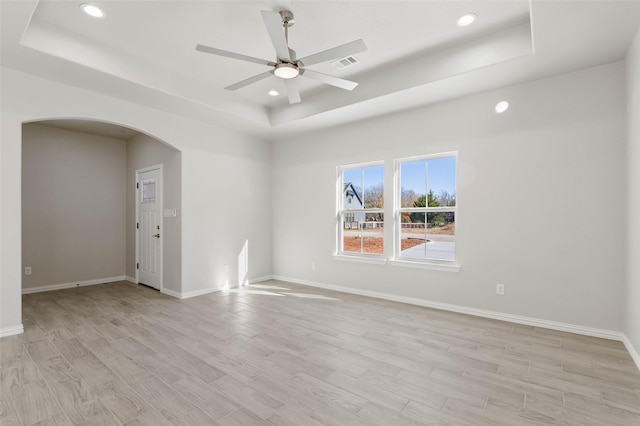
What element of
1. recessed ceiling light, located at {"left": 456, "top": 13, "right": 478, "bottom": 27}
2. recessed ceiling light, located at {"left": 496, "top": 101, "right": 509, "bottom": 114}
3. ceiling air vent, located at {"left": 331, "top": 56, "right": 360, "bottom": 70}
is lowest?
recessed ceiling light, located at {"left": 496, "top": 101, "right": 509, "bottom": 114}

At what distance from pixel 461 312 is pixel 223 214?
4025 millimetres

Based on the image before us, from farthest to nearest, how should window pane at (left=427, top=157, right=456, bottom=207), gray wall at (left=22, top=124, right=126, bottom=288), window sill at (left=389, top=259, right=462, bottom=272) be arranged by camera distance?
1. gray wall at (left=22, top=124, right=126, bottom=288)
2. window pane at (left=427, top=157, right=456, bottom=207)
3. window sill at (left=389, top=259, right=462, bottom=272)

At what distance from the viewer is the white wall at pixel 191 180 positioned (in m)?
3.31

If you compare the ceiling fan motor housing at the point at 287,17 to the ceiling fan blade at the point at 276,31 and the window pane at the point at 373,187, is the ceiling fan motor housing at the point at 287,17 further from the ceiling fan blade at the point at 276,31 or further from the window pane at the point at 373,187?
the window pane at the point at 373,187

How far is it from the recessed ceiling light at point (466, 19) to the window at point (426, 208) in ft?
5.45

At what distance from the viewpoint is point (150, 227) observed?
5.68 metres

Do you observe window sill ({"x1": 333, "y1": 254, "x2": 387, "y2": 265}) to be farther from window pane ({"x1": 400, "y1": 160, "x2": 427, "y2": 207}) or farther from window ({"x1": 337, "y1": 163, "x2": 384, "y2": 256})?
window pane ({"x1": 400, "y1": 160, "x2": 427, "y2": 207})

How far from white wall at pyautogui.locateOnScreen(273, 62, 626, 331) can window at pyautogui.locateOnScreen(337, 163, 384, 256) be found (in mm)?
254

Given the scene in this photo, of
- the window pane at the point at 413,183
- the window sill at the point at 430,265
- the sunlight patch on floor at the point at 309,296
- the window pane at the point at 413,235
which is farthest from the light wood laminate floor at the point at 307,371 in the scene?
the window pane at the point at 413,183

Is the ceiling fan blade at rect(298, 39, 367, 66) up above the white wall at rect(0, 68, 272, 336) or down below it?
above

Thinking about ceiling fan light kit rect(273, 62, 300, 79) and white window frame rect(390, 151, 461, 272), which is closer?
ceiling fan light kit rect(273, 62, 300, 79)

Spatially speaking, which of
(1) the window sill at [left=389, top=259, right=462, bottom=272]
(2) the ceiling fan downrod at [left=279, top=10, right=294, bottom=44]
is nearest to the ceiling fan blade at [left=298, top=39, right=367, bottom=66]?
(2) the ceiling fan downrod at [left=279, top=10, right=294, bottom=44]

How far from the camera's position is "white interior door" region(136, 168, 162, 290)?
5.42m

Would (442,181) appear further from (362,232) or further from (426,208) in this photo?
(362,232)
